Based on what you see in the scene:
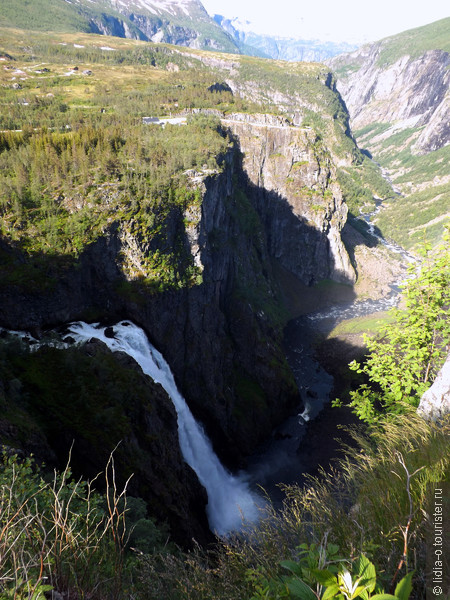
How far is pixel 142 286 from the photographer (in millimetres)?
33844

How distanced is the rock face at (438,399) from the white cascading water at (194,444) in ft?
78.8

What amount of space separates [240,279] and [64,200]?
32061 millimetres

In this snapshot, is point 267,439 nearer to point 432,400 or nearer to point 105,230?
point 105,230

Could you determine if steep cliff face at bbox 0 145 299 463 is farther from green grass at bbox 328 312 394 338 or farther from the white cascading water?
green grass at bbox 328 312 394 338

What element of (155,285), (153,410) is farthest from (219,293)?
(153,410)

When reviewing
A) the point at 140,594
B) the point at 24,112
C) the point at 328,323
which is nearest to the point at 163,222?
the point at 140,594

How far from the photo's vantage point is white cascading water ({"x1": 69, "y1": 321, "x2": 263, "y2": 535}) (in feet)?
96.2

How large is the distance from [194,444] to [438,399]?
29.8m

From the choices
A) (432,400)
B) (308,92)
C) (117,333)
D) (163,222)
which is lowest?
(117,333)

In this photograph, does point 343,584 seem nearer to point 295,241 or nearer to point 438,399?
point 438,399

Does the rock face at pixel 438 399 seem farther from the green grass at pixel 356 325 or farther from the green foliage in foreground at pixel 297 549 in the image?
the green grass at pixel 356 325

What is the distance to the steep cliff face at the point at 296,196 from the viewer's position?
8144 cm


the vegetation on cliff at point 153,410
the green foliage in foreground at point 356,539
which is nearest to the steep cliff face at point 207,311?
the vegetation on cliff at point 153,410

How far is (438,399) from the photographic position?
27.8 ft
